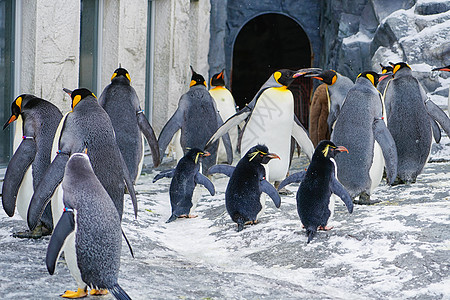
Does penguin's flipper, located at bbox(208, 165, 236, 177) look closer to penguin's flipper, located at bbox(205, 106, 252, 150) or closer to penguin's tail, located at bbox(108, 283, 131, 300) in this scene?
penguin's flipper, located at bbox(205, 106, 252, 150)

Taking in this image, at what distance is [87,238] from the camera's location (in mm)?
2932

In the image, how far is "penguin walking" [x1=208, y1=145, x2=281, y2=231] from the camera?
475 centimetres

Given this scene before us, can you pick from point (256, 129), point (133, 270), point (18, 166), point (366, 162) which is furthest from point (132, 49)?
point (133, 270)

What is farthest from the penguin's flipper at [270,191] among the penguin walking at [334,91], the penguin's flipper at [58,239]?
the penguin's flipper at [58,239]

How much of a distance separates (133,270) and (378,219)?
5.76 ft

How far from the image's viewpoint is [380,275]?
144 inches

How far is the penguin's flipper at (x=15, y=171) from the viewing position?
13.1ft

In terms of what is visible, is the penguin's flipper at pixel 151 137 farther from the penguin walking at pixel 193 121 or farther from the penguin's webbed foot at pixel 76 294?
the penguin's webbed foot at pixel 76 294

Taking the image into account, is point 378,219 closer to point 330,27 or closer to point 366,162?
point 366,162

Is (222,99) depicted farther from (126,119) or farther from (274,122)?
(126,119)

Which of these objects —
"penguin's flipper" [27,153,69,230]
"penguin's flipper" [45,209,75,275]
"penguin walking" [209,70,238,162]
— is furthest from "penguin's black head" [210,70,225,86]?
"penguin's flipper" [45,209,75,275]

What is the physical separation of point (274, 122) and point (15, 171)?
8.29 ft

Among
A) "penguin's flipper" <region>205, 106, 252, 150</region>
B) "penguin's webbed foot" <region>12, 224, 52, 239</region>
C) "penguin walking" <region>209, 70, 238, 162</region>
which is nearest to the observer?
"penguin's webbed foot" <region>12, 224, 52, 239</region>

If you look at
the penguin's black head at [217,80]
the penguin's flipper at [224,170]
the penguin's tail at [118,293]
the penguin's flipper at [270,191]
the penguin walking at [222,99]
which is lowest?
the penguin's tail at [118,293]
